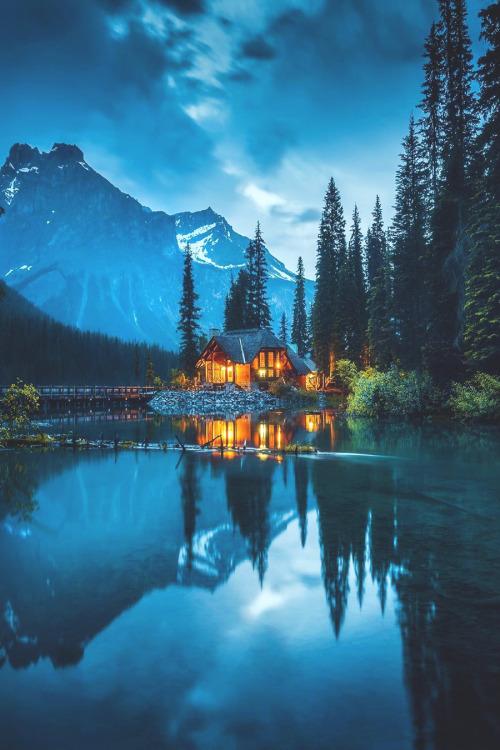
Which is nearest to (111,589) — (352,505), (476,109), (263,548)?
(263,548)

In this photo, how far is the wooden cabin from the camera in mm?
62125

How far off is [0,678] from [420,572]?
21.5ft

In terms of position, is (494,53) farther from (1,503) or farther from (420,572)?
(1,503)

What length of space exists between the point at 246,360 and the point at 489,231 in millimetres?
40039

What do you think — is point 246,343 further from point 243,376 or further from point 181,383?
point 181,383

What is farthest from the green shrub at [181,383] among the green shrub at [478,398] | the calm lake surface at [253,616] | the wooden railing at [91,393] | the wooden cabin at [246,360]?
the calm lake surface at [253,616]

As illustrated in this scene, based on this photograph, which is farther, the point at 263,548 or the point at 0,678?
the point at 263,548

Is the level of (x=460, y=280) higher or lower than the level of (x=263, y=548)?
higher

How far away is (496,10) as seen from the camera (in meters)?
22.6

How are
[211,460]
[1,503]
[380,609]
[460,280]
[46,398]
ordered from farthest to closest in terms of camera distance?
[46,398]
[460,280]
[211,460]
[1,503]
[380,609]

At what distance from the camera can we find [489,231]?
77.5 ft

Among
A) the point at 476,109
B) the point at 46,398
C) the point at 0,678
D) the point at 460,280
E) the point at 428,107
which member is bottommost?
the point at 0,678

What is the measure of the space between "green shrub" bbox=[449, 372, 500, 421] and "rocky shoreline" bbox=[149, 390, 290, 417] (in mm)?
24756

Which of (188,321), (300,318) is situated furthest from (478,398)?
(300,318)
